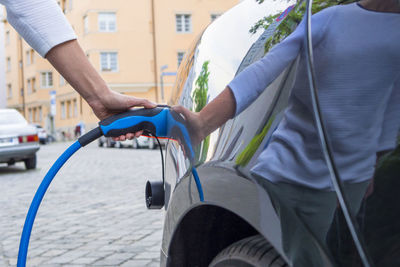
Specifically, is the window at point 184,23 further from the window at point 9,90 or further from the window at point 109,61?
the window at point 9,90

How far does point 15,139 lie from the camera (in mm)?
12352

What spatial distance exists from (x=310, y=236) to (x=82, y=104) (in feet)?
145

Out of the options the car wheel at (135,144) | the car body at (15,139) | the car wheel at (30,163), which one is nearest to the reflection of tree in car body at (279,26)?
the car body at (15,139)

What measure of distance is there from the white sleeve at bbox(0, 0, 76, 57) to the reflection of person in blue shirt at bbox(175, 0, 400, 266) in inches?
30.6

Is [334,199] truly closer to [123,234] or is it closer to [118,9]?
[123,234]

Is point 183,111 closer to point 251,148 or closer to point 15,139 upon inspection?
point 251,148

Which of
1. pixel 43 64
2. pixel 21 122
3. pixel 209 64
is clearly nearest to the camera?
pixel 209 64

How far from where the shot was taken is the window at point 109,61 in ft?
136

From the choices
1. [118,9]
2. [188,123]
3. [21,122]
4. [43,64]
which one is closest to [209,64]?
[188,123]

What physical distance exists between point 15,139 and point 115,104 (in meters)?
11.2

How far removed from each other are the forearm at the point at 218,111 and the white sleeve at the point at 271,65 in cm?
2

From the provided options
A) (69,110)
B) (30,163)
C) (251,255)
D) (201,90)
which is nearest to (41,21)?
(201,90)

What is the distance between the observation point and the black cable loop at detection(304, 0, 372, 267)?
1.09 m

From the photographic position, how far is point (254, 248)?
1.47 meters
